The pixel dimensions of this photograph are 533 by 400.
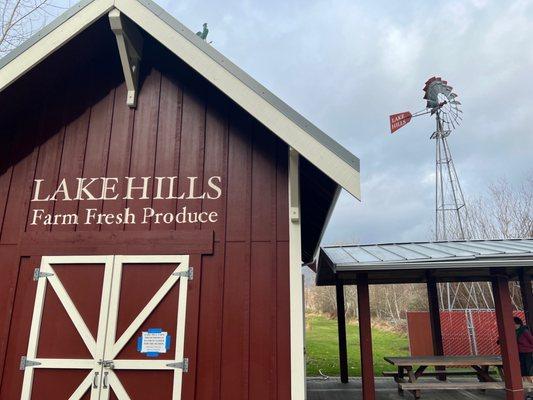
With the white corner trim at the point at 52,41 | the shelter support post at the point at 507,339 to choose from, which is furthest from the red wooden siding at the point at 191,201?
the shelter support post at the point at 507,339

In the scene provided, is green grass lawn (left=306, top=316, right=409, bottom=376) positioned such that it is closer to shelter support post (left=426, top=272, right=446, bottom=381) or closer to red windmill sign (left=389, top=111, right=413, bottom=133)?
shelter support post (left=426, top=272, right=446, bottom=381)

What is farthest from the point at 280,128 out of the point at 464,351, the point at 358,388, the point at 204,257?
the point at 464,351

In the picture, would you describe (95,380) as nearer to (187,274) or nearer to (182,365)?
(182,365)

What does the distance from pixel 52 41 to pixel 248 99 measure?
235 centimetres

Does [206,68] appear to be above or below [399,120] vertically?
below

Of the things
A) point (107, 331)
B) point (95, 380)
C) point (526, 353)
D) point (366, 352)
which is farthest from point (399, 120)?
point (95, 380)

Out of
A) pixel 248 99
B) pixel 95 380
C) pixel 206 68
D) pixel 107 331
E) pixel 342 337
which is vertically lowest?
pixel 95 380

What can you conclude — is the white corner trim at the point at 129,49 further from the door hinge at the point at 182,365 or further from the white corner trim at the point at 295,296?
the door hinge at the point at 182,365

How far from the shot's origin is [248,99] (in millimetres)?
4586

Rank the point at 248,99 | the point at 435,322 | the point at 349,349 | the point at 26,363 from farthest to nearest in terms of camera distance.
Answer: the point at 349,349, the point at 435,322, the point at 26,363, the point at 248,99

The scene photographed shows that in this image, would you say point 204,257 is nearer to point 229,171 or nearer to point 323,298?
point 229,171

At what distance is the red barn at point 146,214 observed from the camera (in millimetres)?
4617

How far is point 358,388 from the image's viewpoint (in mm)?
9883

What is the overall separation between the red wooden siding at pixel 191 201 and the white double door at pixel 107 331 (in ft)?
0.40
